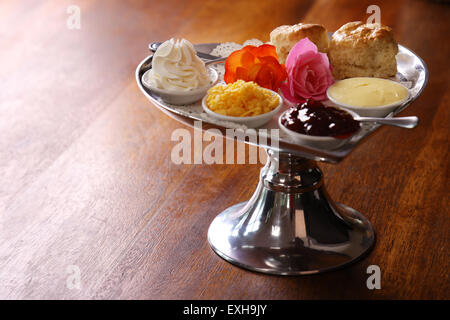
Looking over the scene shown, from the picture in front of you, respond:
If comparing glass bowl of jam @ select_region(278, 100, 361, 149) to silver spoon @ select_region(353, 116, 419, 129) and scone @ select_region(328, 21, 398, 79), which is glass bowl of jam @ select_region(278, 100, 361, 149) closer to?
silver spoon @ select_region(353, 116, 419, 129)

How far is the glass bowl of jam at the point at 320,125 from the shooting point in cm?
123

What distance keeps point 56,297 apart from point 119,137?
85cm

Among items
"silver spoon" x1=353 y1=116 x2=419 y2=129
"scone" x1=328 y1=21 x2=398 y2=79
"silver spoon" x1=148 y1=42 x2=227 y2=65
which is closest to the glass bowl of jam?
"silver spoon" x1=353 y1=116 x2=419 y2=129

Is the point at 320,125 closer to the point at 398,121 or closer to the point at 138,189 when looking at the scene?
the point at 398,121

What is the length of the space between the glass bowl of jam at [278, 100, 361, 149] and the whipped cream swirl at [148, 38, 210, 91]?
24cm

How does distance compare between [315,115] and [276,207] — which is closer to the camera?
[315,115]

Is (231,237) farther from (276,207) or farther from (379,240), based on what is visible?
(379,240)

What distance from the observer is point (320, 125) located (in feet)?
4.08

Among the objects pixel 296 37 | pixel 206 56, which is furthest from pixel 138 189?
pixel 296 37

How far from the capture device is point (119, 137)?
7.34 feet

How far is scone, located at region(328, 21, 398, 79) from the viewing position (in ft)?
4.79

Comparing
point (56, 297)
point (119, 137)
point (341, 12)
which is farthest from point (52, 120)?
point (341, 12)

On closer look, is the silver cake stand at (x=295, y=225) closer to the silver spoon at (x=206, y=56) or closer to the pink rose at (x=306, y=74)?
the silver spoon at (x=206, y=56)

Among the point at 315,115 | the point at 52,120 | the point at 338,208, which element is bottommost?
the point at 52,120
